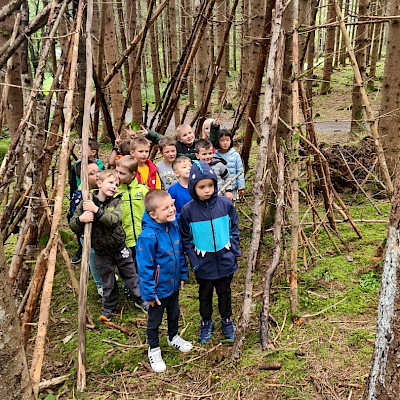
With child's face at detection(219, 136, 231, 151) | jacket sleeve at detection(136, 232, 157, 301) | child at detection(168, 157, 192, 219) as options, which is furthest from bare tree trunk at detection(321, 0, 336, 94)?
jacket sleeve at detection(136, 232, 157, 301)

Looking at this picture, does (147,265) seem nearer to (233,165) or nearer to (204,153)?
(204,153)

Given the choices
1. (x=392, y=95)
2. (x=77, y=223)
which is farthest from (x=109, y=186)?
(x=392, y=95)

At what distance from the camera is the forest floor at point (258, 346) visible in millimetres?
2207

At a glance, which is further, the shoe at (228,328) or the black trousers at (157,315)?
the shoe at (228,328)

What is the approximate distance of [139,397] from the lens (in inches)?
92.7

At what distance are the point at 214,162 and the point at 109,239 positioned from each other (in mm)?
1525

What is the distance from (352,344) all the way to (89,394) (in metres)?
1.88

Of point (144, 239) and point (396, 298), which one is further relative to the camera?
point (144, 239)

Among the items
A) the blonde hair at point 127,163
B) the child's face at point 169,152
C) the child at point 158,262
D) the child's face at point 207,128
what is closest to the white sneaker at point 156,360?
the child at point 158,262

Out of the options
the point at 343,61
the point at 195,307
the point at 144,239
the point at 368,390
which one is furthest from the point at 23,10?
the point at 343,61

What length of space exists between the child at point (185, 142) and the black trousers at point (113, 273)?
139 centimetres

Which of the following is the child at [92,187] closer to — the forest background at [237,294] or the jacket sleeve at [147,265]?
the forest background at [237,294]

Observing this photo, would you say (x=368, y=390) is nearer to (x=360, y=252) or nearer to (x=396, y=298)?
(x=396, y=298)

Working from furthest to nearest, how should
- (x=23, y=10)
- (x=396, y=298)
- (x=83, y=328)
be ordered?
1. (x=23, y=10)
2. (x=83, y=328)
3. (x=396, y=298)
